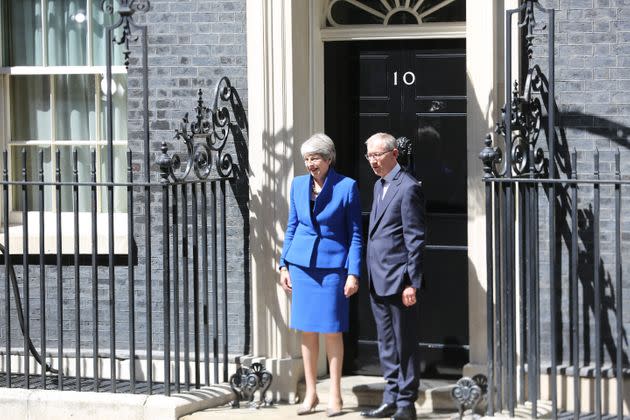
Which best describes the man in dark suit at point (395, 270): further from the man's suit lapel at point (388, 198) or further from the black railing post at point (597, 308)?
the black railing post at point (597, 308)

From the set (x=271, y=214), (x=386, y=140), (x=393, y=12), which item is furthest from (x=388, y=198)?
(x=393, y=12)

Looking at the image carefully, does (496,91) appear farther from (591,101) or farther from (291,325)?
(291,325)

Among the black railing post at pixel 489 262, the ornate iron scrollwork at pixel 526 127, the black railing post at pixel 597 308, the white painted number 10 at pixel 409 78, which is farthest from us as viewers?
the white painted number 10 at pixel 409 78

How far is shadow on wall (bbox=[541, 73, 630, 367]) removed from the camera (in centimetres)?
845

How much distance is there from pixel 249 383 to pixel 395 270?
1.29 metres

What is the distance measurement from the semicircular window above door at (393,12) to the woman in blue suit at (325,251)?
1168 millimetres

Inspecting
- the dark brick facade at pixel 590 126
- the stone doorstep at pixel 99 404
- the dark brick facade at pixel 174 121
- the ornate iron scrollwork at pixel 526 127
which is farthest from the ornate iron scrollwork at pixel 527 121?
the stone doorstep at pixel 99 404

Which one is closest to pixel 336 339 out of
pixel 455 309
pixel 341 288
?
pixel 341 288

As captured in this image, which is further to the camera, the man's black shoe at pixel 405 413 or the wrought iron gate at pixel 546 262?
the man's black shoe at pixel 405 413

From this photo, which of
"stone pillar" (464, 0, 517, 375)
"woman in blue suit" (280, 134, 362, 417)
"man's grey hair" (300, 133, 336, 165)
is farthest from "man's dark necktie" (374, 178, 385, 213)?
"stone pillar" (464, 0, 517, 375)

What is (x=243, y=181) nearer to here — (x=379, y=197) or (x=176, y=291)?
(x=176, y=291)

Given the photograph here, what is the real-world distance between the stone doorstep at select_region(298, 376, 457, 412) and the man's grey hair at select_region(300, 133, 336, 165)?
5.15ft

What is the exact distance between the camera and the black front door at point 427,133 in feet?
29.9

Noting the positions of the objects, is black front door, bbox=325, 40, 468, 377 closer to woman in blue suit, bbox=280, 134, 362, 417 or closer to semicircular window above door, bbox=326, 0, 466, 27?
semicircular window above door, bbox=326, 0, 466, 27
